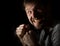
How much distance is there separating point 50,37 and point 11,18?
1.09 feet

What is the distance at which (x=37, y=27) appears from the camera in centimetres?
71

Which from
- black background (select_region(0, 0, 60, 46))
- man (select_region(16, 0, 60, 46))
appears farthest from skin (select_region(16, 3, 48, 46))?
black background (select_region(0, 0, 60, 46))

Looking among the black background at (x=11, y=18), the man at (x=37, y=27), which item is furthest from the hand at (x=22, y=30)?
the black background at (x=11, y=18)

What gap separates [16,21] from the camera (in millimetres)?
876

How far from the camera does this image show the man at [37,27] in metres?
0.68

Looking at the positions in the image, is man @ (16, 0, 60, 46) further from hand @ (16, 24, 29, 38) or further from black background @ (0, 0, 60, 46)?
black background @ (0, 0, 60, 46)

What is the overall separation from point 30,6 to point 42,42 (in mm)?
174

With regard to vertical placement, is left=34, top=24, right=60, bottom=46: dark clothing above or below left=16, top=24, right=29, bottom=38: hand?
below

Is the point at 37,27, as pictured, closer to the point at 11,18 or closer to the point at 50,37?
the point at 50,37

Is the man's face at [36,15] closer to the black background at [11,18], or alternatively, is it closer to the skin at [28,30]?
the skin at [28,30]

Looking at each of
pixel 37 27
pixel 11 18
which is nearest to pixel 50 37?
pixel 37 27

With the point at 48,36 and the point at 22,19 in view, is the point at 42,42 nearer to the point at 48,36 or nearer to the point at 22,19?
the point at 48,36

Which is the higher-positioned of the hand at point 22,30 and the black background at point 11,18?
the black background at point 11,18

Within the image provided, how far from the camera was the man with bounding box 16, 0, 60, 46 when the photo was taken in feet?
2.22
